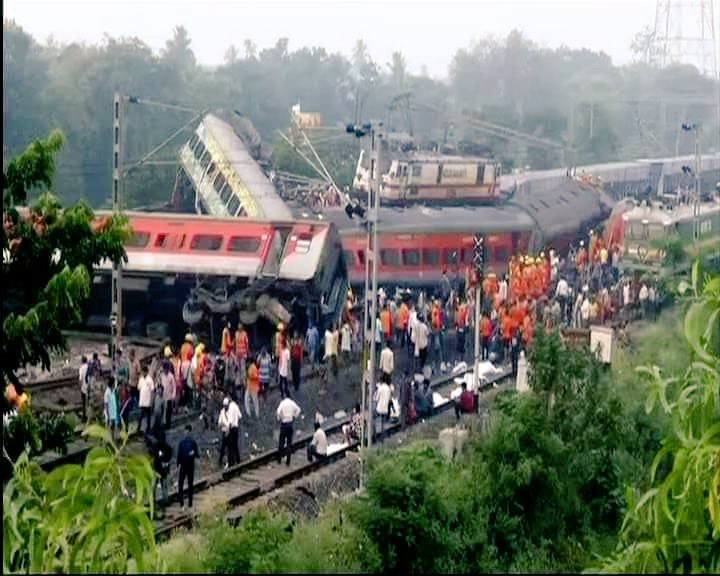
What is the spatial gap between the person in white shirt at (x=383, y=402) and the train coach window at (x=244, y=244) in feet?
4.57

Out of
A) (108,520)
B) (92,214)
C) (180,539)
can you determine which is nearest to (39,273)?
(92,214)

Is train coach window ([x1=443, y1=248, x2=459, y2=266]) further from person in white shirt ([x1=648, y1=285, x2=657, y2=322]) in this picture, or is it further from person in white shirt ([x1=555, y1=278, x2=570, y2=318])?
person in white shirt ([x1=648, y1=285, x2=657, y2=322])

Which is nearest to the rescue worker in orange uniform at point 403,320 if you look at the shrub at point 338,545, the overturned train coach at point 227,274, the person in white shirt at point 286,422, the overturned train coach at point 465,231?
the overturned train coach at point 465,231

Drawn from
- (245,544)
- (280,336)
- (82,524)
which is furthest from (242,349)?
(82,524)

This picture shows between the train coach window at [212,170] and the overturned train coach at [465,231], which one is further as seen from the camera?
the train coach window at [212,170]

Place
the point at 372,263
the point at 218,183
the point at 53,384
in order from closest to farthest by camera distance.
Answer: the point at 372,263 < the point at 53,384 < the point at 218,183

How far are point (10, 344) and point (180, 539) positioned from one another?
1.05 metres

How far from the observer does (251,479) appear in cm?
739

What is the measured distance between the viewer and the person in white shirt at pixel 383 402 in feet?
26.0

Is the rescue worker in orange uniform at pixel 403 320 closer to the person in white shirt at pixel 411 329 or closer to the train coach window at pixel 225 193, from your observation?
the person in white shirt at pixel 411 329

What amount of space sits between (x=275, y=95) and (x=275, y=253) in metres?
1.33

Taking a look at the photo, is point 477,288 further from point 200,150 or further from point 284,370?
point 200,150

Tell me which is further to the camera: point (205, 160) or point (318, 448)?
→ point (205, 160)

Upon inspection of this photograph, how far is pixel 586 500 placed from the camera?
6.46 meters
